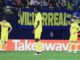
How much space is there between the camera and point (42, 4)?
19656mm

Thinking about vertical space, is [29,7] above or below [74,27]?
above

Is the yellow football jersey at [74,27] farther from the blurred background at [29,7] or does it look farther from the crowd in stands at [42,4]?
the crowd in stands at [42,4]

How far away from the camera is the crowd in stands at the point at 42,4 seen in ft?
62.8

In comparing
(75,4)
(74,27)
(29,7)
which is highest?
(75,4)

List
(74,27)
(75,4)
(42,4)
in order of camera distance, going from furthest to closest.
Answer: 1. (75,4)
2. (42,4)
3. (74,27)

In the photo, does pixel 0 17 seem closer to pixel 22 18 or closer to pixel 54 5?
pixel 22 18

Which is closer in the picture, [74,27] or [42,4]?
[74,27]

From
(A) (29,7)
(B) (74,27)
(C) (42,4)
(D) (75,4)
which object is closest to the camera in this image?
(B) (74,27)

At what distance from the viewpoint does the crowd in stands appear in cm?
1916

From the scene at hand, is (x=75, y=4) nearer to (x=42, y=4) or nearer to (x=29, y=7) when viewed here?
(x=42, y=4)

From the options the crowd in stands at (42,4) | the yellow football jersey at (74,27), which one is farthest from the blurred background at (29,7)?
the yellow football jersey at (74,27)

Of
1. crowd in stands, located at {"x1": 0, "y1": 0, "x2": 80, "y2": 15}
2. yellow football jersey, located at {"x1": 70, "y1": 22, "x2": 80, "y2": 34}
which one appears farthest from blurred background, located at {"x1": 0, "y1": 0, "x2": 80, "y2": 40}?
yellow football jersey, located at {"x1": 70, "y1": 22, "x2": 80, "y2": 34}

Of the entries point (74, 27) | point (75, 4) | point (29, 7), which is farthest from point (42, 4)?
point (74, 27)

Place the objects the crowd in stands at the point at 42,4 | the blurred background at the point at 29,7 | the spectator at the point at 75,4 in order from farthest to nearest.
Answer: the spectator at the point at 75,4 → the crowd in stands at the point at 42,4 → the blurred background at the point at 29,7
